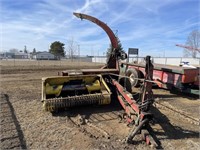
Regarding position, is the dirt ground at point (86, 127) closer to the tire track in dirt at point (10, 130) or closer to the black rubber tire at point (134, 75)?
the tire track in dirt at point (10, 130)

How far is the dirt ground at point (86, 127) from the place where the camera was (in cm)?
359

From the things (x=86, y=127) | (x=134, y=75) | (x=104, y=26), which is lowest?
(x=86, y=127)

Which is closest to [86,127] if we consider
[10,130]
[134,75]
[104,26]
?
[10,130]

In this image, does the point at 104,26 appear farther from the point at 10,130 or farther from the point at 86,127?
the point at 10,130

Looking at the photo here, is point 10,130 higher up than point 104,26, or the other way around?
point 104,26

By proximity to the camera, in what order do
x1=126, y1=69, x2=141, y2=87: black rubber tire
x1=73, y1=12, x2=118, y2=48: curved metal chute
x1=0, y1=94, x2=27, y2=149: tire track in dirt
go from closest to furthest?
x1=0, y1=94, x2=27, y2=149: tire track in dirt → x1=73, y1=12, x2=118, y2=48: curved metal chute → x1=126, y1=69, x2=141, y2=87: black rubber tire

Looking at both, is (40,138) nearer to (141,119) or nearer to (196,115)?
(141,119)

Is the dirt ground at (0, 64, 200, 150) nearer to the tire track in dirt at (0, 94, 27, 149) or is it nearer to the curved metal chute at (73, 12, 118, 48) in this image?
the tire track in dirt at (0, 94, 27, 149)

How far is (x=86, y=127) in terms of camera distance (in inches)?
171

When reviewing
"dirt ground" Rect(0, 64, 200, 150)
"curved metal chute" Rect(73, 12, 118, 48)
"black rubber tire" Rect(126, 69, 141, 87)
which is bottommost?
"dirt ground" Rect(0, 64, 200, 150)

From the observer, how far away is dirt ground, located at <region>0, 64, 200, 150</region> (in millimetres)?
3586

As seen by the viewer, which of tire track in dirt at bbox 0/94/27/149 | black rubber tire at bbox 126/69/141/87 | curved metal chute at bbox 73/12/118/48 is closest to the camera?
tire track in dirt at bbox 0/94/27/149

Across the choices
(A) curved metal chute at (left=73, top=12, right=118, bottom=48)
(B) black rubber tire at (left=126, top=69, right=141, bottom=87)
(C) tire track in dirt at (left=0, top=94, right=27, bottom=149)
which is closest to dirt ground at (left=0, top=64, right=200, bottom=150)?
(C) tire track in dirt at (left=0, top=94, right=27, bottom=149)

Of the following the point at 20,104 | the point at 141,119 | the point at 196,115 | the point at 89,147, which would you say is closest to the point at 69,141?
the point at 89,147
